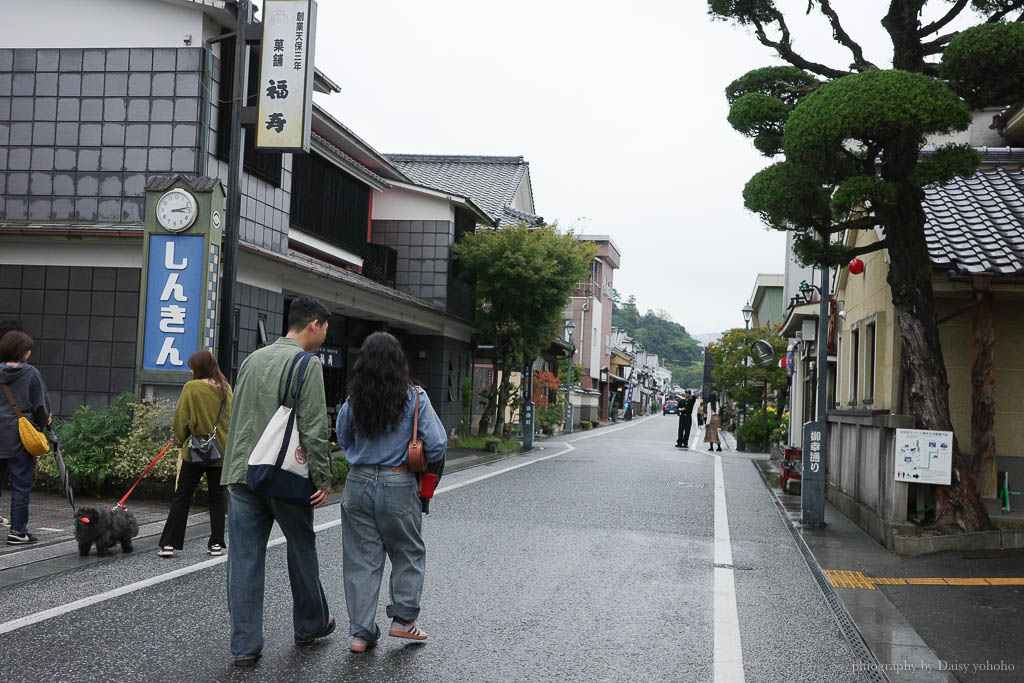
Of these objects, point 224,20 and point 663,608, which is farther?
point 224,20

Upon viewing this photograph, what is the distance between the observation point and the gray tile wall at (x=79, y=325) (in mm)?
12609

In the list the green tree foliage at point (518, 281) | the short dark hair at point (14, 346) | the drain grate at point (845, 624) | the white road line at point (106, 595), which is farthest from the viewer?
the green tree foliage at point (518, 281)

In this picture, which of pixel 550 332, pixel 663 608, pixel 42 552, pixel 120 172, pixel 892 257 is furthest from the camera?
pixel 550 332

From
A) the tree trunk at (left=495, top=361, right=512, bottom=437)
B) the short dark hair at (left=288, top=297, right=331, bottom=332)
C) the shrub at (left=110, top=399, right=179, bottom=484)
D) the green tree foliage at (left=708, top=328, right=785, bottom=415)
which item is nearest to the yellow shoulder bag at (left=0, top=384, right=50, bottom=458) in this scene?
the shrub at (left=110, top=399, right=179, bottom=484)

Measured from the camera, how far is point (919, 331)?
9.91 m

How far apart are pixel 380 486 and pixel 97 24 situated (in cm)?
1133

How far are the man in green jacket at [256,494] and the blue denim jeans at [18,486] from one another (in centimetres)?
404

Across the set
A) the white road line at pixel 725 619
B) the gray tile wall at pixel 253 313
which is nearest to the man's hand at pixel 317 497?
the white road line at pixel 725 619

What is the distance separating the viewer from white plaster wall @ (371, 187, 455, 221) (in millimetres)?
25000

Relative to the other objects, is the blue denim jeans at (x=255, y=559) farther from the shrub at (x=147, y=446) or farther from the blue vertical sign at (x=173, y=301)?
the blue vertical sign at (x=173, y=301)

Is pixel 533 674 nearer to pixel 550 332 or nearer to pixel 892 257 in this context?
pixel 892 257

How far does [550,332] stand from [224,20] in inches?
608

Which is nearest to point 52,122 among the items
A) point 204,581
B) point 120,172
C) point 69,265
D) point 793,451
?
point 120,172

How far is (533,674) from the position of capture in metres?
4.90
